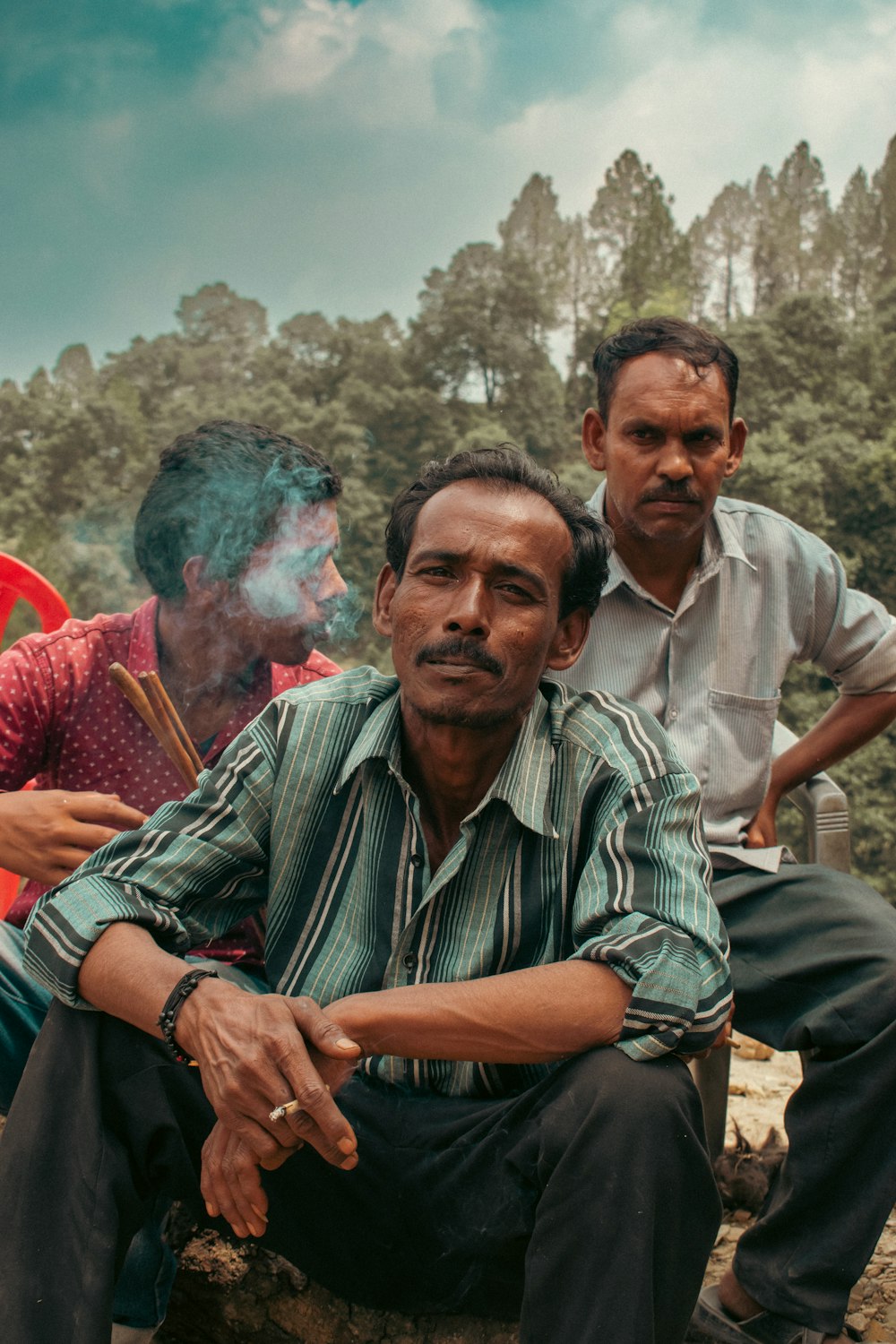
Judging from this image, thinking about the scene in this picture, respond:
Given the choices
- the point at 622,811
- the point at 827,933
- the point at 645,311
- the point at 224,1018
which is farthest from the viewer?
the point at 645,311

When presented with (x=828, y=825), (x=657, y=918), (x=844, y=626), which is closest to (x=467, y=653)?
(x=657, y=918)

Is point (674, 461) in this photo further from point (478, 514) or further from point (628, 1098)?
point (628, 1098)

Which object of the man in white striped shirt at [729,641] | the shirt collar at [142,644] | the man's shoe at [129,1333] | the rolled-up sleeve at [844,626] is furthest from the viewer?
the rolled-up sleeve at [844,626]

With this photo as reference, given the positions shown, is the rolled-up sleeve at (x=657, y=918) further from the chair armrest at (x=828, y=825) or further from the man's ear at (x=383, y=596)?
the chair armrest at (x=828, y=825)

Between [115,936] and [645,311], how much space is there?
2260 centimetres

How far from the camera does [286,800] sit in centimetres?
238

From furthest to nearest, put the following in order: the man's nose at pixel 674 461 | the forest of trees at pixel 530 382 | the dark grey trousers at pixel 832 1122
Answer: the forest of trees at pixel 530 382
the man's nose at pixel 674 461
the dark grey trousers at pixel 832 1122

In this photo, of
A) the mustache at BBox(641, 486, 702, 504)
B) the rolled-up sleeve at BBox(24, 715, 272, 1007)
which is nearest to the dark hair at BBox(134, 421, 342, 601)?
the mustache at BBox(641, 486, 702, 504)

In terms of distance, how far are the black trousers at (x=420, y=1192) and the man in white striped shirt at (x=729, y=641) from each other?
91 centimetres

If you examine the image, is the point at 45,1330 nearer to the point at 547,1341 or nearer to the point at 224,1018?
the point at 224,1018

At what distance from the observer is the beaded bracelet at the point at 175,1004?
1999 mm

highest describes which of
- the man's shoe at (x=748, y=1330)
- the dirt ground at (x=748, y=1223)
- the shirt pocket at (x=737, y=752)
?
the shirt pocket at (x=737, y=752)

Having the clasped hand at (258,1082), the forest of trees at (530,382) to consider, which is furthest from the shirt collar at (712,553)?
the forest of trees at (530,382)

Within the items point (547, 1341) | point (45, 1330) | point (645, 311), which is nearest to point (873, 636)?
point (547, 1341)
